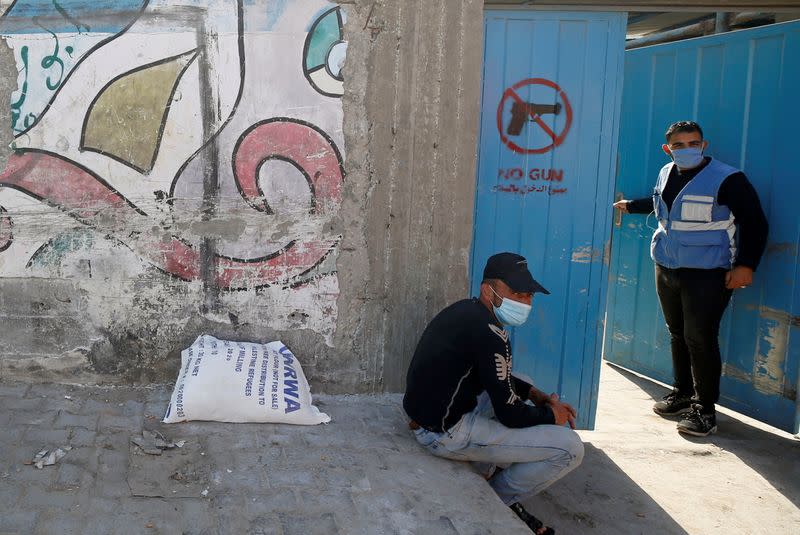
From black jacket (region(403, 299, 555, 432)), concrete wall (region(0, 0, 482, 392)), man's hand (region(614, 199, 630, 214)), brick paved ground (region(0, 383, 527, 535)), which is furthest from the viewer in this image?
man's hand (region(614, 199, 630, 214))

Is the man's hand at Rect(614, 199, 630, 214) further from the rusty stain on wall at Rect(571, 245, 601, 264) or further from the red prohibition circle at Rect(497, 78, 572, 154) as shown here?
the red prohibition circle at Rect(497, 78, 572, 154)

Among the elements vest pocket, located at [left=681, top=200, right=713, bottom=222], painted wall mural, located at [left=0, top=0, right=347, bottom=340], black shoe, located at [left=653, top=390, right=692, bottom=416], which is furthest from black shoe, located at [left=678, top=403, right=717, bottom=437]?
painted wall mural, located at [left=0, top=0, right=347, bottom=340]

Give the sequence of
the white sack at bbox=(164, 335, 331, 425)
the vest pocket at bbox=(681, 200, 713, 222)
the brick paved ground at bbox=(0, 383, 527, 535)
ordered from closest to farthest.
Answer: the brick paved ground at bbox=(0, 383, 527, 535), the white sack at bbox=(164, 335, 331, 425), the vest pocket at bbox=(681, 200, 713, 222)

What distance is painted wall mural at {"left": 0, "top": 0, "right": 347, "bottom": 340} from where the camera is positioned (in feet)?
12.8

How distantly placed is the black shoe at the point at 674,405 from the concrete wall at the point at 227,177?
210cm

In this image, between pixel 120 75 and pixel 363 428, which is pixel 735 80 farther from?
pixel 120 75

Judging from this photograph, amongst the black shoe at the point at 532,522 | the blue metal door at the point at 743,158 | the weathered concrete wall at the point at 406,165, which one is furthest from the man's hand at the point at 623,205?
the black shoe at the point at 532,522

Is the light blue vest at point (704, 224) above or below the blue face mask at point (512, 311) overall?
above

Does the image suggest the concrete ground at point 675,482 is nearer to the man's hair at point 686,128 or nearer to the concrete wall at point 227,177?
the concrete wall at point 227,177

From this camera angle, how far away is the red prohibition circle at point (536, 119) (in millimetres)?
4352

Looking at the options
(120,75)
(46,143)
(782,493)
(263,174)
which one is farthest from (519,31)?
(782,493)

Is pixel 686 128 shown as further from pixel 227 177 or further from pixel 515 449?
pixel 227 177

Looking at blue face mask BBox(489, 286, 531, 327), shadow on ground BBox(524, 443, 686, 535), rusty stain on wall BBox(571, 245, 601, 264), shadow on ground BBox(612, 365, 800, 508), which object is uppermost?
rusty stain on wall BBox(571, 245, 601, 264)

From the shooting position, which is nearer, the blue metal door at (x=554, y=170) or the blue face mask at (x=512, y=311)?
the blue face mask at (x=512, y=311)
